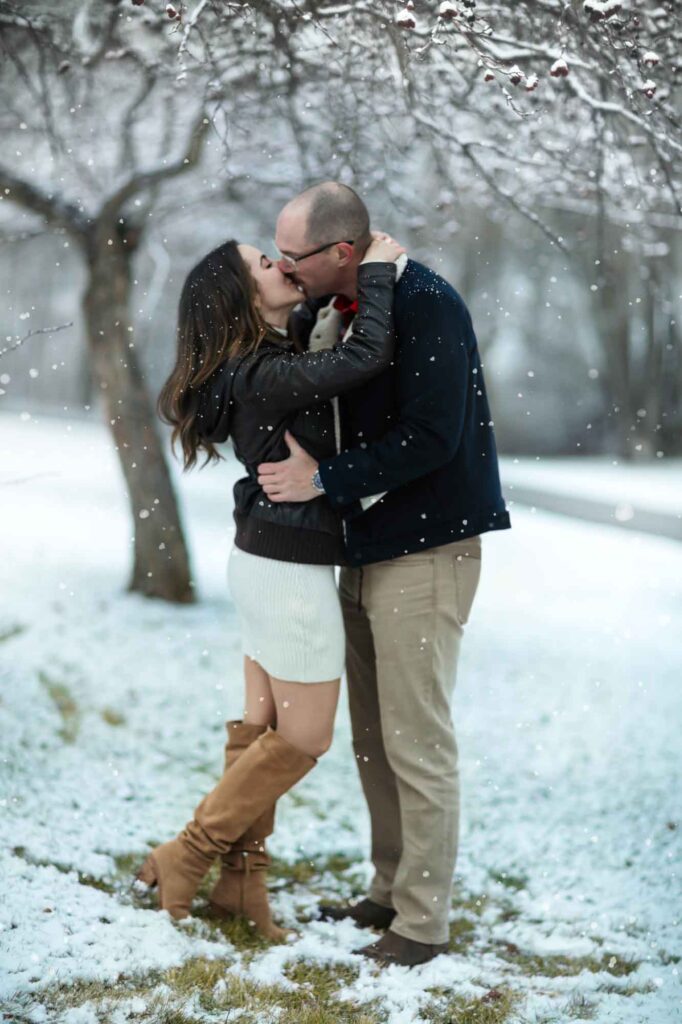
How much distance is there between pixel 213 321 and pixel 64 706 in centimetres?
311

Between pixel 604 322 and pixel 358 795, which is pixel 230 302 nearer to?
pixel 358 795

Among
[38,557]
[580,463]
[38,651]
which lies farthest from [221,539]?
[580,463]

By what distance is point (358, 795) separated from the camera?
454 cm

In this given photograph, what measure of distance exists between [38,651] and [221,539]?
4.49m

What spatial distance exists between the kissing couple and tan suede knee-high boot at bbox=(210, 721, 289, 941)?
78mm

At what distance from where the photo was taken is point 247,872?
3104mm

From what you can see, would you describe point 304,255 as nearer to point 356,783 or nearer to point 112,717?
point 356,783

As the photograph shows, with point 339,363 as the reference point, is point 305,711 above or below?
below

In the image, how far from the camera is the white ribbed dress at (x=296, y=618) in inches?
112

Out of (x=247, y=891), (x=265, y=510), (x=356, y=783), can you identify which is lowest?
(x=356, y=783)

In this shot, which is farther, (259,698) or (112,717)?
(112,717)

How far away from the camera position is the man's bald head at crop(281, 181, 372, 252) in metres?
2.82

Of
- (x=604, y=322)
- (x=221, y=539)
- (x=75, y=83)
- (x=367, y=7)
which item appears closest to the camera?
(x=367, y=7)

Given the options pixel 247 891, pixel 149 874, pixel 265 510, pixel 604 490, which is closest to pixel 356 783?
pixel 247 891
